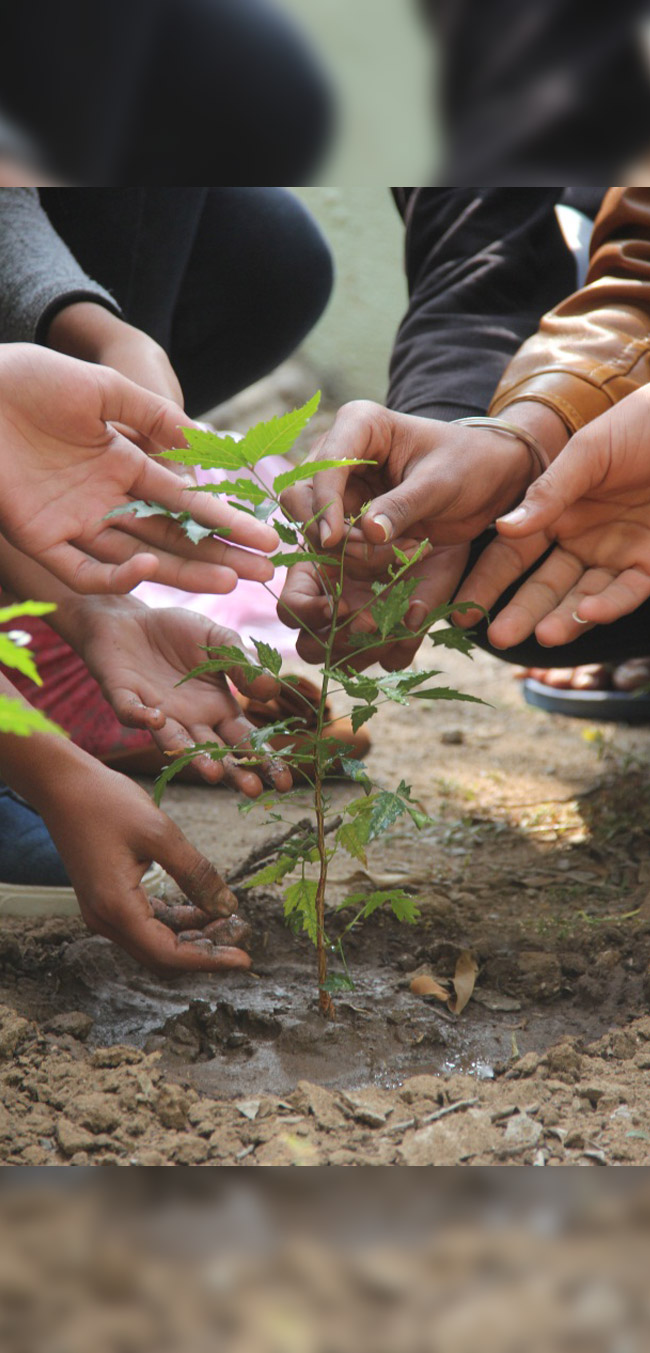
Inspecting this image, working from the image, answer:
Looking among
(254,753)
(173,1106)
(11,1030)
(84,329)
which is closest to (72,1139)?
(173,1106)

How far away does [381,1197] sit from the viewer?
353 millimetres

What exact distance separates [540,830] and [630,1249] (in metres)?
1.89

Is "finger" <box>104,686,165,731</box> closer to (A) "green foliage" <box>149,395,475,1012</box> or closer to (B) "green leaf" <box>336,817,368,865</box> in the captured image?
(A) "green foliage" <box>149,395,475,1012</box>

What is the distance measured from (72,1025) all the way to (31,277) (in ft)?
4.59

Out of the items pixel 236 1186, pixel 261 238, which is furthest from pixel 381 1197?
pixel 261 238

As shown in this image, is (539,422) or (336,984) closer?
(336,984)

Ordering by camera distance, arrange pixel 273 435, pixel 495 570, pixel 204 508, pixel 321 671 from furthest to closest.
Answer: pixel 495 570 → pixel 204 508 → pixel 321 671 → pixel 273 435

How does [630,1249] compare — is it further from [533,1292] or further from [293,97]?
[293,97]

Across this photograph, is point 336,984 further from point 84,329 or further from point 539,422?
point 84,329

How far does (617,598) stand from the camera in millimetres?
1688

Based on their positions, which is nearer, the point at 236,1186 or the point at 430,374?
the point at 236,1186

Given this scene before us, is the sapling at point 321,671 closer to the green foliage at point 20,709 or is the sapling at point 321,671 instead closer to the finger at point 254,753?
the finger at point 254,753

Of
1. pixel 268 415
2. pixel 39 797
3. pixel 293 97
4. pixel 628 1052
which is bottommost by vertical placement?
pixel 268 415

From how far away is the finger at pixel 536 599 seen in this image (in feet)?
5.36
